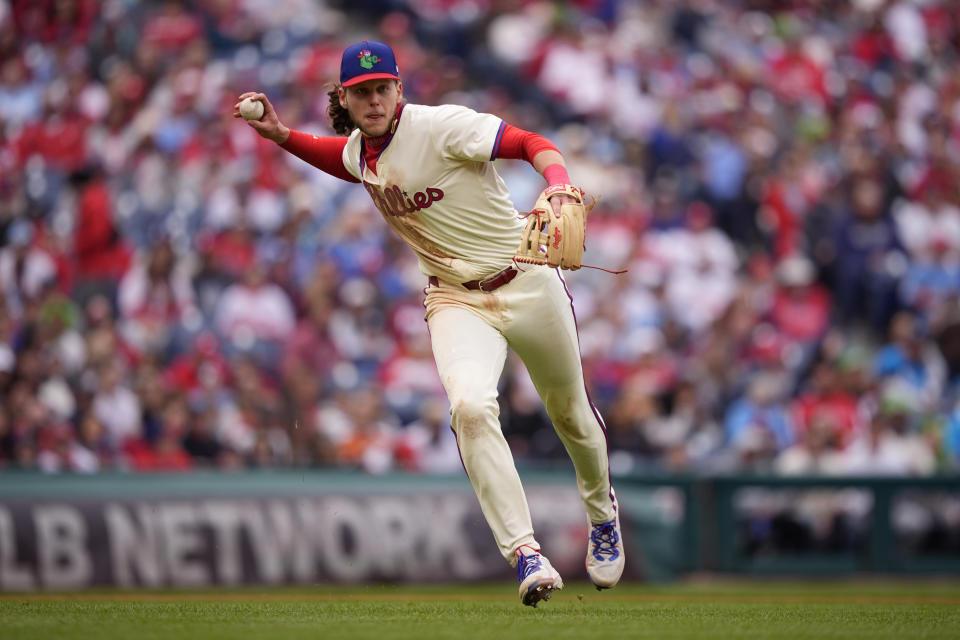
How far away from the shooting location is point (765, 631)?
491cm

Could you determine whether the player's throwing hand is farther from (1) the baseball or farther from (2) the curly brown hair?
(2) the curly brown hair

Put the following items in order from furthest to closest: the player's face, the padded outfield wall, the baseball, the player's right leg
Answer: the padded outfield wall < the baseball < the player's face < the player's right leg

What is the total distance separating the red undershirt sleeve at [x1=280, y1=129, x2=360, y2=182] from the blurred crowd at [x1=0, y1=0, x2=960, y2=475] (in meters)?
4.40

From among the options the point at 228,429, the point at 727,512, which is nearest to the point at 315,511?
the point at 228,429

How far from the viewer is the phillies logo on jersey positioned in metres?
5.72

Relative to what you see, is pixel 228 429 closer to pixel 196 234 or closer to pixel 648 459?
pixel 196 234

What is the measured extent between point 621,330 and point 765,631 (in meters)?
7.55

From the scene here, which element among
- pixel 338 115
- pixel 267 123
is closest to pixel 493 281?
pixel 338 115

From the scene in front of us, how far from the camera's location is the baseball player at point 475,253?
5.45 m

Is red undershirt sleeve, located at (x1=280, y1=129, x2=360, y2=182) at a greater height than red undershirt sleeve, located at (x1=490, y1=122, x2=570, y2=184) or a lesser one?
greater

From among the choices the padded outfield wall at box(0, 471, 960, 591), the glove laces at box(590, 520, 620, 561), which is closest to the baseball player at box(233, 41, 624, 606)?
the glove laces at box(590, 520, 620, 561)

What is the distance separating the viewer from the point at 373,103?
5.59 m

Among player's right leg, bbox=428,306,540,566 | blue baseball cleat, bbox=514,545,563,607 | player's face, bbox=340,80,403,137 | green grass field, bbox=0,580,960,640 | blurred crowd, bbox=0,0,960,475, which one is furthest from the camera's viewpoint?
blurred crowd, bbox=0,0,960,475

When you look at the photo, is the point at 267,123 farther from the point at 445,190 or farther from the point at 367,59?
the point at 445,190
